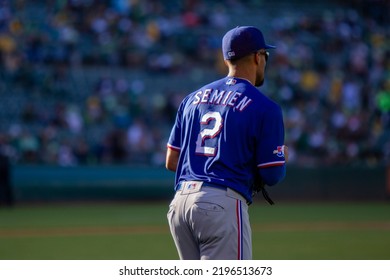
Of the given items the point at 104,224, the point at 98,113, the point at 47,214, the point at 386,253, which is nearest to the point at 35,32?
the point at 98,113

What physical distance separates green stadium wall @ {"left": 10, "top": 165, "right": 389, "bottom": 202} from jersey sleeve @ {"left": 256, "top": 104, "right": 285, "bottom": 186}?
1513 centimetres

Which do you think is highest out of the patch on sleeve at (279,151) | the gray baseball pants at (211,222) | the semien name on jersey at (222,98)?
the semien name on jersey at (222,98)

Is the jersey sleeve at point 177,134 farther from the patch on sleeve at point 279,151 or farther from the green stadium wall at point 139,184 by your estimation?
the green stadium wall at point 139,184

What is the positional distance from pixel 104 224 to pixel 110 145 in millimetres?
5917

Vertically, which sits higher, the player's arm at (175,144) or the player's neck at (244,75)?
the player's neck at (244,75)

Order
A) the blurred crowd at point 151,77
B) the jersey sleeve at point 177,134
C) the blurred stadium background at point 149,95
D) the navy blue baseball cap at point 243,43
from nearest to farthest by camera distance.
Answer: the navy blue baseball cap at point 243,43, the jersey sleeve at point 177,134, the blurred stadium background at point 149,95, the blurred crowd at point 151,77

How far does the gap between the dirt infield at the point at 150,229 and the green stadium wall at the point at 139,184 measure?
5136 mm

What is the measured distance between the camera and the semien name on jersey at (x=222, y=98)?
4718 millimetres

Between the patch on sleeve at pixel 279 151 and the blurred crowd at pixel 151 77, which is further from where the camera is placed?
the blurred crowd at pixel 151 77

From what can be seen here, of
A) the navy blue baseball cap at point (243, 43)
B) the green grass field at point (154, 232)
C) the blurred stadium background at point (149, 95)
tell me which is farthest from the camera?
the blurred stadium background at point (149, 95)

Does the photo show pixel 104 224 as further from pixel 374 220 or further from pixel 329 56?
pixel 329 56

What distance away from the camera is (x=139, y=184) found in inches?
800

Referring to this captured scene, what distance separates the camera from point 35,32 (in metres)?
22.2

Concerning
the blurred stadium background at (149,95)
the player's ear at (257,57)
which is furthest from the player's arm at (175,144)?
the blurred stadium background at (149,95)
